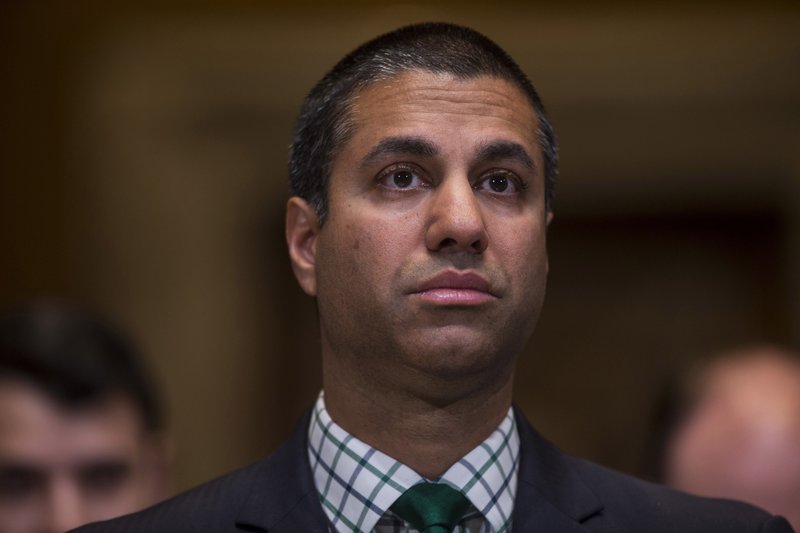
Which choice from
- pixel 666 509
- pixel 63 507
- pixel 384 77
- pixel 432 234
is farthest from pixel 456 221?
pixel 63 507

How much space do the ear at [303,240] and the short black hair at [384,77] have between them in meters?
0.03

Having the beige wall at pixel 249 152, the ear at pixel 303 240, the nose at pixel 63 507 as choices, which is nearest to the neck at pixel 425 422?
the ear at pixel 303 240

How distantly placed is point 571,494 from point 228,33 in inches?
158

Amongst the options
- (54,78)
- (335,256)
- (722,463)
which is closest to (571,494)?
(335,256)

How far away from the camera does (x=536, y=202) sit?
9.65 feet

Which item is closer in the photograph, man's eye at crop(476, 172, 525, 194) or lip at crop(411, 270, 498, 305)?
lip at crop(411, 270, 498, 305)

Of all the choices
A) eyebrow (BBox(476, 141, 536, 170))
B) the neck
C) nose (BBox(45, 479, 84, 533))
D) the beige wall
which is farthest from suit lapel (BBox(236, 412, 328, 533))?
the beige wall

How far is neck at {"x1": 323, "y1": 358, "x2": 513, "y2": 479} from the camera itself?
287 cm

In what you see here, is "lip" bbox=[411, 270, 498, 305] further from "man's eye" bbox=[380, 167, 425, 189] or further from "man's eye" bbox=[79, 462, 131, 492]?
"man's eye" bbox=[79, 462, 131, 492]

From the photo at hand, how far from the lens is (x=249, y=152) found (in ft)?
22.2

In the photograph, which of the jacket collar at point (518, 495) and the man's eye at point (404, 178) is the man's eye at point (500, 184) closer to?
the man's eye at point (404, 178)

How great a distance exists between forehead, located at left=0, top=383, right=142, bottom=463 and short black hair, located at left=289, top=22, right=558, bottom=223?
4.05ft

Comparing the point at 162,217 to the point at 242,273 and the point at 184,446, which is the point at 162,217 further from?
the point at 184,446

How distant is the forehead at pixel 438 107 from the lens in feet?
9.39
